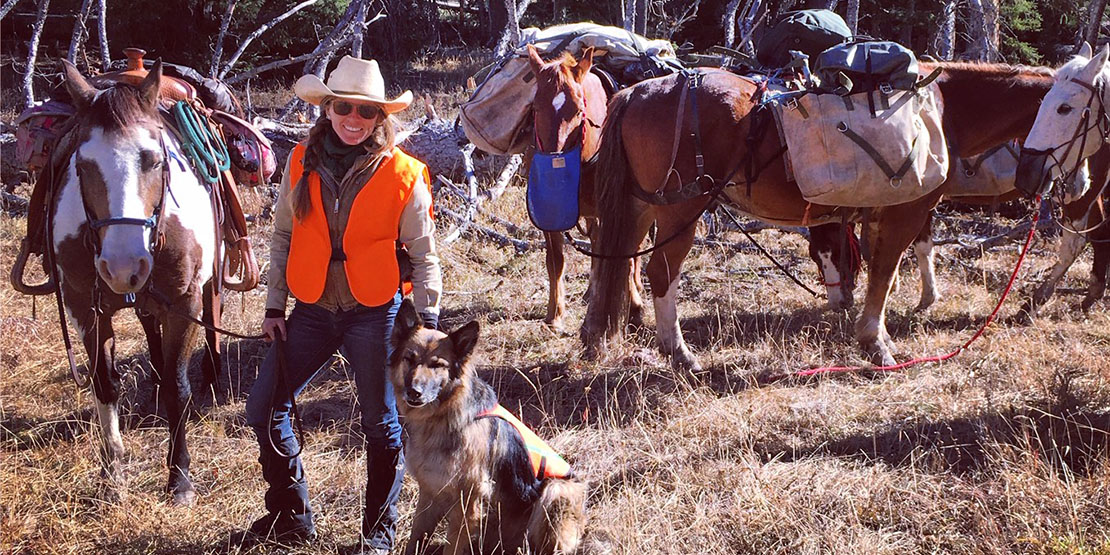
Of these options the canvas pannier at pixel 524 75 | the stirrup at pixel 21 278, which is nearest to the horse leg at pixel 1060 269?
the canvas pannier at pixel 524 75

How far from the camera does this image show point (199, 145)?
461 centimetres

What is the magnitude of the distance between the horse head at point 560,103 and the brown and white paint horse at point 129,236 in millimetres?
2411

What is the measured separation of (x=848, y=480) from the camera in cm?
401

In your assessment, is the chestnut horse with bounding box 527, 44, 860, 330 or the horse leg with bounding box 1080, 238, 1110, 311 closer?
the chestnut horse with bounding box 527, 44, 860, 330

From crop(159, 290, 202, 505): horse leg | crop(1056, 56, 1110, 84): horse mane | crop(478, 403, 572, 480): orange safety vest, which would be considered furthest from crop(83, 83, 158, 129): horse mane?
crop(1056, 56, 1110, 84): horse mane

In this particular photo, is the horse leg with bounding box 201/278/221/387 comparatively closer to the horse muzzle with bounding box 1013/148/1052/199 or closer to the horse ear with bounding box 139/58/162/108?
the horse ear with bounding box 139/58/162/108

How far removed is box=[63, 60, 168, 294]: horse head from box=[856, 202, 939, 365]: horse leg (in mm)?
4696

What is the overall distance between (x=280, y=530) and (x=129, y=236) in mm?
1526

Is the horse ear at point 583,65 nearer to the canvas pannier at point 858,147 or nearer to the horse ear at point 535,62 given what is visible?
the horse ear at point 535,62

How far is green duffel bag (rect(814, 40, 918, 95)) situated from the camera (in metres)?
5.12

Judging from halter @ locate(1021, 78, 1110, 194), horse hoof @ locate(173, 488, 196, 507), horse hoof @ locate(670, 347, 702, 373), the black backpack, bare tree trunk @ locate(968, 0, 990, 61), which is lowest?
horse hoof @ locate(173, 488, 196, 507)

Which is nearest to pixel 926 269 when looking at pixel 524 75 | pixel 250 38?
pixel 524 75

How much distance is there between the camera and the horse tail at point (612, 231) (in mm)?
5660

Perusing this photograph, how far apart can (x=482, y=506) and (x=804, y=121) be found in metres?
3.35
